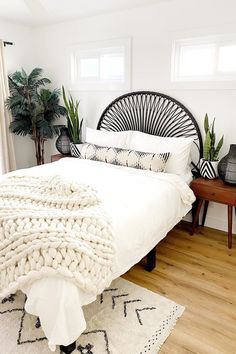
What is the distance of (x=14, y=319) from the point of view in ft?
5.87

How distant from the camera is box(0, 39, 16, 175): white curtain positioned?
3.73 metres

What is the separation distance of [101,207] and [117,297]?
72cm

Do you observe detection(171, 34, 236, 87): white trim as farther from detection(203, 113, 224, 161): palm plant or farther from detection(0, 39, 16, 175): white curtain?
detection(0, 39, 16, 175): white curtain

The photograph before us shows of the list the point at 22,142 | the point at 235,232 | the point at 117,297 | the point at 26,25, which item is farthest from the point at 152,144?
the point at 26,25

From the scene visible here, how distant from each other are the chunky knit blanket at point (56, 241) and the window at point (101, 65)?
2172 millimetres

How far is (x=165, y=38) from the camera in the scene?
3.02m

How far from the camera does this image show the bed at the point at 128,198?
4.37 feet

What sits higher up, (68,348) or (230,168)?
(230,168)

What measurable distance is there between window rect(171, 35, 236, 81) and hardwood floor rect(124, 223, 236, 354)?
1.71 m

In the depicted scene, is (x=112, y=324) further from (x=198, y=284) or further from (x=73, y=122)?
(x=73, y=122)

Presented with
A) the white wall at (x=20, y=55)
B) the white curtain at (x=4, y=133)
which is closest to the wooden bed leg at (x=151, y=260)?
the white curtain at (x=4, y=133)

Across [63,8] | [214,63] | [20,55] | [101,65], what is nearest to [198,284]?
[214,63]

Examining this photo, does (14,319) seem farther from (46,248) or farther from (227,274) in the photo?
(227,274)

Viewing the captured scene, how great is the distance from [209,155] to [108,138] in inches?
47.9
